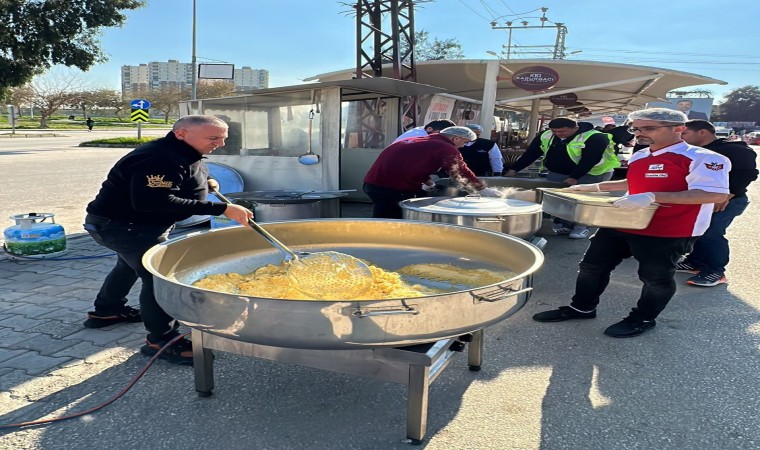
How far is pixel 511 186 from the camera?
5797 mm

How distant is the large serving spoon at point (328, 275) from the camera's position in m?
2.07

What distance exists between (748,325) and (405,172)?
294 cm

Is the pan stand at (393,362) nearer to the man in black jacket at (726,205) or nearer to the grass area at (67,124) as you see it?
the man in black jacket at (726,205)

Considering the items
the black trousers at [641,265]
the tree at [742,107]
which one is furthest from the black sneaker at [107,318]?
the tree at [742,107]

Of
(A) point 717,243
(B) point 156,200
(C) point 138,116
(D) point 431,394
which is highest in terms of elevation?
(C) point 138,116

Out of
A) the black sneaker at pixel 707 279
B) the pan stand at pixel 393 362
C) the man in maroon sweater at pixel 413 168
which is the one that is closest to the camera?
the pan stand at pixel 393 362

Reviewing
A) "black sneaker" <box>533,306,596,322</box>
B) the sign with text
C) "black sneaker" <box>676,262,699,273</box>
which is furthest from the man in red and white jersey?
the sign with text

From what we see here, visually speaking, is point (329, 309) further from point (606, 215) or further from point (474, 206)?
point (474, 206)

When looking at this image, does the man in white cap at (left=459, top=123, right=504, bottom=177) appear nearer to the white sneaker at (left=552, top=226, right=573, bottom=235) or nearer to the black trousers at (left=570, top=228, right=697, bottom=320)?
the white sneaker at (left=552, top=226, right=573, bottom=235)

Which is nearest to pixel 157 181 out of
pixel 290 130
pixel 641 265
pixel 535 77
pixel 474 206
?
pixel 474 206

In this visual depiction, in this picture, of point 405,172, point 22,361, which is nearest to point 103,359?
point 22,361

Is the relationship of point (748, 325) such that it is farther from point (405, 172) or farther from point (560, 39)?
point (560, 39)

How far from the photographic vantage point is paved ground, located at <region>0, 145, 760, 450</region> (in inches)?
88.7

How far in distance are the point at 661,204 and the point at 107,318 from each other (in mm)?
3684
